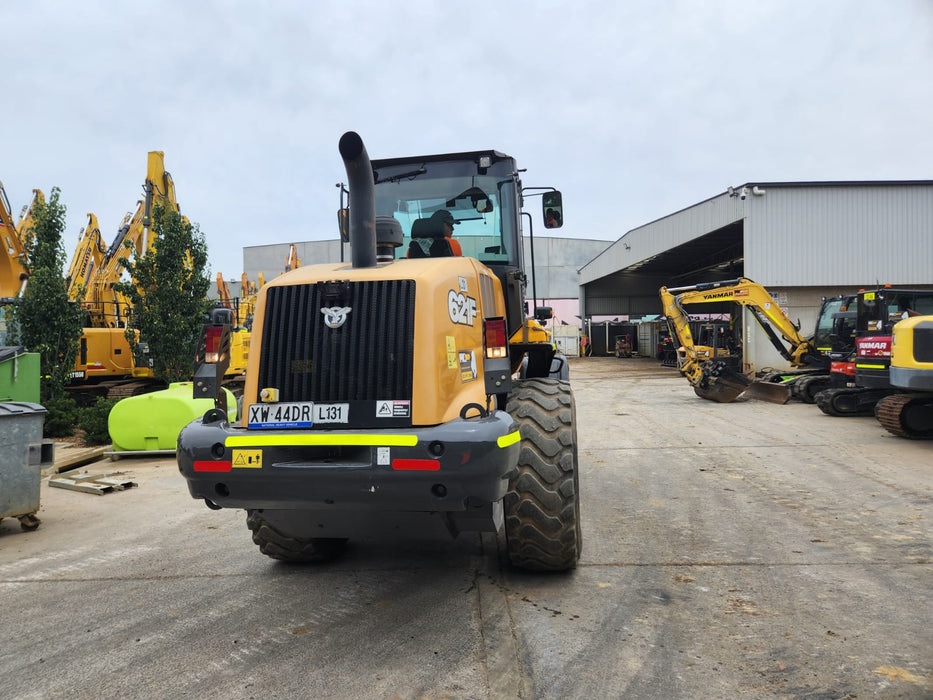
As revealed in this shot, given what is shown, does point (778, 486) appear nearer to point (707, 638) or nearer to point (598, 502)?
point (598, 502)

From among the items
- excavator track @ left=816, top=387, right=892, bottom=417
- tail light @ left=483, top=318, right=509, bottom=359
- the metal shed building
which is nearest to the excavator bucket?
excavator track @ left=816, top=387, right=892, bottom=417

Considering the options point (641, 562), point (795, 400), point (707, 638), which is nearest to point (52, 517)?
point (641, 562)

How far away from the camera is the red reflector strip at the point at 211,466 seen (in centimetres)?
349

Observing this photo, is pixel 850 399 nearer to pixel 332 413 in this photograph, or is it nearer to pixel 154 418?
pixel 154 418

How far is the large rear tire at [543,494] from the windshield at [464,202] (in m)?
1.61

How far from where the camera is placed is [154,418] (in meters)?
9.29

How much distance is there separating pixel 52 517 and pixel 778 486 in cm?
699

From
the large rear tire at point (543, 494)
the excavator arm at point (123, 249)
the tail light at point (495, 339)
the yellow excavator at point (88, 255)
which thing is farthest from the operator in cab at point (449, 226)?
the yellow excavator at point (88, 255)

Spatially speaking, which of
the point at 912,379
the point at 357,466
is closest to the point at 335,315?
the point at 357,466

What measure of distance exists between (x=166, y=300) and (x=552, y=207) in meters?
11.5

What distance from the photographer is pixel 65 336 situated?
12.9 metres

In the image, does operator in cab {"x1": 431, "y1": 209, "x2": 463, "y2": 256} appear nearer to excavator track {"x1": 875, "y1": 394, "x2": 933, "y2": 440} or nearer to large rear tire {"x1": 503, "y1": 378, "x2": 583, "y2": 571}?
large rear tire {"x1": 503, "y1": 378, "x2": 583, "y2": 571}

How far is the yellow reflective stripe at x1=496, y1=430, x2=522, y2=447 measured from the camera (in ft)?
10.9

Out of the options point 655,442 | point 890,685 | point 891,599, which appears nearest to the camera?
point 890,685
